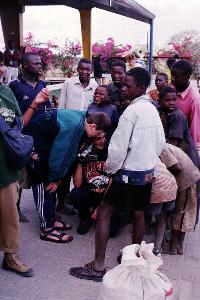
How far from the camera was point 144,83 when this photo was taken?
3396mm

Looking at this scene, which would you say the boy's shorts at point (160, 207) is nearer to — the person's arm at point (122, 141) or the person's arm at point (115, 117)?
the person's arm at point (122, 141)

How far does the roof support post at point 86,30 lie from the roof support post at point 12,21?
2.26 m

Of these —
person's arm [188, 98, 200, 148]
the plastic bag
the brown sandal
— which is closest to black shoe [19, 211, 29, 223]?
the brown sandal

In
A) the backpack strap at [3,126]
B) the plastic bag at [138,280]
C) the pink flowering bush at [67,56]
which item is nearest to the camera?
the plastic bag at [138,280]

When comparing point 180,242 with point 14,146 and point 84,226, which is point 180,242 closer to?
point 84,226

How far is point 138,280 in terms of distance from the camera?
250 centimetres

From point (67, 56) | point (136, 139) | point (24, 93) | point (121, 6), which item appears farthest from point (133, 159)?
point (67, 56)

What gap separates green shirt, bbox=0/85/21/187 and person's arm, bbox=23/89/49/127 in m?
0.64

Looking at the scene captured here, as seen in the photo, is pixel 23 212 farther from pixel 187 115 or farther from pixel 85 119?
pixel 187 115

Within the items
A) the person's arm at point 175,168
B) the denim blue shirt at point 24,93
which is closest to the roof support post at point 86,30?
the denim blue shirt at point 24,93

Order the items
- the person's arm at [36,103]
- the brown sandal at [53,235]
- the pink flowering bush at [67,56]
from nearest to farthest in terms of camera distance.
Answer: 1. the person's arm at [36,103]
2. the brown sandal at [53,235]
3. the pink flowering bush at [67,56]

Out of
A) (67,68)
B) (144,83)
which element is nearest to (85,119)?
(144,83)

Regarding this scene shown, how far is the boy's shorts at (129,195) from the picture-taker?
11.1ft

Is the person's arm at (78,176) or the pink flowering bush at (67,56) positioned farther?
the pink flowering bush at (67,56)
